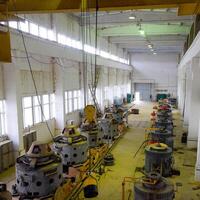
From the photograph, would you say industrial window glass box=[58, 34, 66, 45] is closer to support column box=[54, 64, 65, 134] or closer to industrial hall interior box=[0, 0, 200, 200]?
industrial hall interior box=[0, 0, 200, 200]

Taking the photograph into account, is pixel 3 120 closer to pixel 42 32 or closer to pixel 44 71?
pixel 44 71

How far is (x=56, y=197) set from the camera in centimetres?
555

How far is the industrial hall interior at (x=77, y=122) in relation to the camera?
569 cm

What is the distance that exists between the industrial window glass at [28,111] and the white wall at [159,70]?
27.7 meters

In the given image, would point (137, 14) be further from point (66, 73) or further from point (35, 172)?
point (35, 172)

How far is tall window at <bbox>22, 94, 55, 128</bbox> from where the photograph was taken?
13102 mm

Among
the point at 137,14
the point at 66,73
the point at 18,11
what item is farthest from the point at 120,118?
the point at 18,11

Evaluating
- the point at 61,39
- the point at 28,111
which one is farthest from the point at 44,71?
the point at 61,39

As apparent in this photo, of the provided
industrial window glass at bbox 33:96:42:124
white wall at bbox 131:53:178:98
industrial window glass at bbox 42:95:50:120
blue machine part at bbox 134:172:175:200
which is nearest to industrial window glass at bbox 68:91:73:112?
industrial window glass at bbox 42:95:50:120

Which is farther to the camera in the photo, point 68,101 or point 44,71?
point 68,101

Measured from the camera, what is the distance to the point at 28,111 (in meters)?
13.3

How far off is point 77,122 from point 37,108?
18.5ft

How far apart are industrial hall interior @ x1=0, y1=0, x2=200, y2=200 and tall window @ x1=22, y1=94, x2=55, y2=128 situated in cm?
6

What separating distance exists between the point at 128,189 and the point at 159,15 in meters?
10.7
